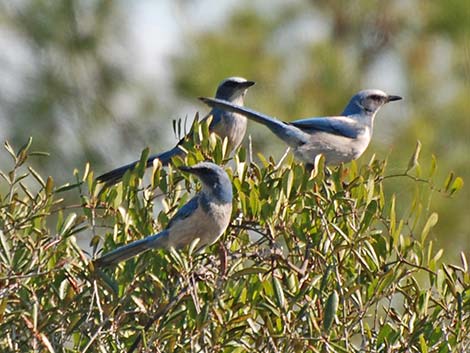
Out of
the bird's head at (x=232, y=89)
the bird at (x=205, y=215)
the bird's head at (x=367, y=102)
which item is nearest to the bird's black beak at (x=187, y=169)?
the bird at (x=205, y=215)

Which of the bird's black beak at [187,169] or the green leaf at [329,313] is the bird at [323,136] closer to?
the bird's black beak at [187,169]

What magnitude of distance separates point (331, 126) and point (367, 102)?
0.47 m

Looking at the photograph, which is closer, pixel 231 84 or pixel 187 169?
pixel 187 169

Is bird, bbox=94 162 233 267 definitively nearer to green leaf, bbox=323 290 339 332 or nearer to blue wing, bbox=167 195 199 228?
blue wing, bbox=167 195 199 228

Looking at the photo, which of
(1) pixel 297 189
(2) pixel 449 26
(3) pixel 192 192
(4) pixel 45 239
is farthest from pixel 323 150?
(2) pixel 449 26

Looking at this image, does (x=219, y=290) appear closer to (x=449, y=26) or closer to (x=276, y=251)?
(x=276, y=251)

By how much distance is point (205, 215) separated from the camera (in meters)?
3.05

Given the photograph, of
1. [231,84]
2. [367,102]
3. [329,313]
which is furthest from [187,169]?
[231,84]

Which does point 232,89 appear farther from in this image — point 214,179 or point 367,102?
point 214,179

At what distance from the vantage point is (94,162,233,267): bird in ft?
9.57

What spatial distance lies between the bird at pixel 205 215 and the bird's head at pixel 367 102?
6.39ft

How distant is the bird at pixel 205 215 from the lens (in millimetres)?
2916

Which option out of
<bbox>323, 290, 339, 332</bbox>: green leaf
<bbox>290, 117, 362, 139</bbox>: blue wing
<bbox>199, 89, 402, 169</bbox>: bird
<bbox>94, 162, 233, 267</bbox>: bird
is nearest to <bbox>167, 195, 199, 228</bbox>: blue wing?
<bbox>94, 162, 233, 267</bbox>: bird

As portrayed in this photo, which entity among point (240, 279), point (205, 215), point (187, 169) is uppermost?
point (187, 169)
